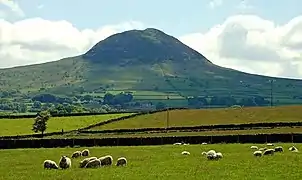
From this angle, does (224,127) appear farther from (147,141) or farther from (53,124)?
(53,124)

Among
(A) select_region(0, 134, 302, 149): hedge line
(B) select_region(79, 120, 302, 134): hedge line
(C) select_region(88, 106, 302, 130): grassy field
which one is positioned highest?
(C) select_region(88, 106, 302, 130): grassy field

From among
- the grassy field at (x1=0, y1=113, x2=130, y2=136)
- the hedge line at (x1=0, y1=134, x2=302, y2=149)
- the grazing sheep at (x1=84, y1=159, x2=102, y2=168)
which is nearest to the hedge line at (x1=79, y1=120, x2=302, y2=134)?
the grassy field at (x1=0, y1=113, x2=130, y2=136)

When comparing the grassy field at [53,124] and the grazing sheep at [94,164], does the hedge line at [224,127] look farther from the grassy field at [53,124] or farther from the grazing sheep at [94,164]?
the grazing sheep at [94,164]

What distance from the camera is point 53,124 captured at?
125938 millimetres

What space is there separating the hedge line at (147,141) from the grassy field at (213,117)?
3463 centimetres

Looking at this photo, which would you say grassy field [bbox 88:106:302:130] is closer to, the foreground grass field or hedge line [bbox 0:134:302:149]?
hedge line [bbox 0:134:302:149]

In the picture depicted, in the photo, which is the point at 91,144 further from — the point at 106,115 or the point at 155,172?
the point at 106,115

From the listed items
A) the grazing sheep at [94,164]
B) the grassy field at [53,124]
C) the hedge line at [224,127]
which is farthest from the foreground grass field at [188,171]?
the grassy field at [53,124]

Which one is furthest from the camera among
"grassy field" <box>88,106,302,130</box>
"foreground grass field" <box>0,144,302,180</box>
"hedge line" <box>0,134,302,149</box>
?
"grassy field" <box>88,106,302,130</box>

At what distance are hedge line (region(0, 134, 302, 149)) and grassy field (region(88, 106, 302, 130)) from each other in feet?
114

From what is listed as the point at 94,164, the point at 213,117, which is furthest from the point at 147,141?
the point at 213,117

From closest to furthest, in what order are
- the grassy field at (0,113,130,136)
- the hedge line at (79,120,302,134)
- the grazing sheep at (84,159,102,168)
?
the grazing sheep at (84,159,102,168) < the hedge line at (79,120,302,134) < the grassy field at (0,113,130,136)

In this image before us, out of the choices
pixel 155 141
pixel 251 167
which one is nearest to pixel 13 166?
pixel 251 167

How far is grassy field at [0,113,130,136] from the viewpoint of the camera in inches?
4667
